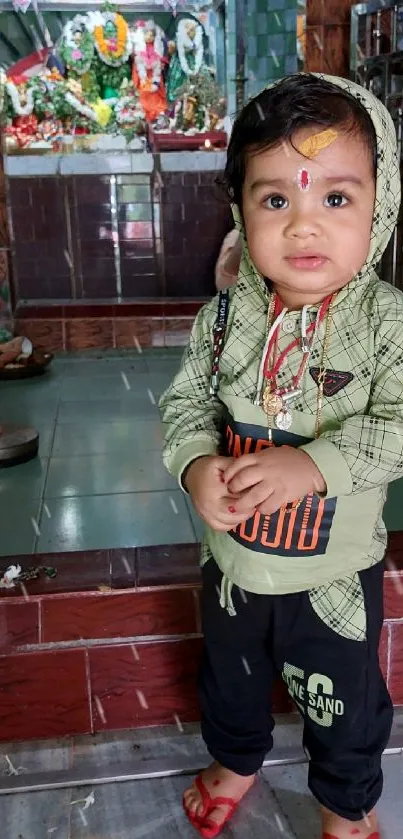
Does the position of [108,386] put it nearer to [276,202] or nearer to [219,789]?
[219,789]

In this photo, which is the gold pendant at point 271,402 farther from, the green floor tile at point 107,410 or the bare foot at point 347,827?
the green floor tile at point 107,410

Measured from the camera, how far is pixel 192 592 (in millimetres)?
1599

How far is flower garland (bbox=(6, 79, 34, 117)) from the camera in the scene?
5.98 m

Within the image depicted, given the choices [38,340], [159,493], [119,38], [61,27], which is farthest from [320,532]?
[61,27]

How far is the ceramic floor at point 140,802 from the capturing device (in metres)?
→ 1.36

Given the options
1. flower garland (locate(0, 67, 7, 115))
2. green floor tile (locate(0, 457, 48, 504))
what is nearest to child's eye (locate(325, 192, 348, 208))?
green floor tile (locate(0, 457, 48, 504))

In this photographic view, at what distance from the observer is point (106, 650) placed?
158 cm

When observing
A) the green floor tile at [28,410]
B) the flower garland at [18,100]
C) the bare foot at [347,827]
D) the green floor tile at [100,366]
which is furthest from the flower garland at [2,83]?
the bare foot at [347,827]

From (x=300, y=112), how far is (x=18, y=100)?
5.62 meters

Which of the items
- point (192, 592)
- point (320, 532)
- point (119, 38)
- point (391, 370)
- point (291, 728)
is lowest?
point (291, 728)

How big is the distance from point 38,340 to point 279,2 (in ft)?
9.94

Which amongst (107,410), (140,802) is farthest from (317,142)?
(107,410)

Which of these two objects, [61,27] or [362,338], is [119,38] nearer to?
[61,27]

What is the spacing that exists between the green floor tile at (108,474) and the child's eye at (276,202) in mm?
1559
